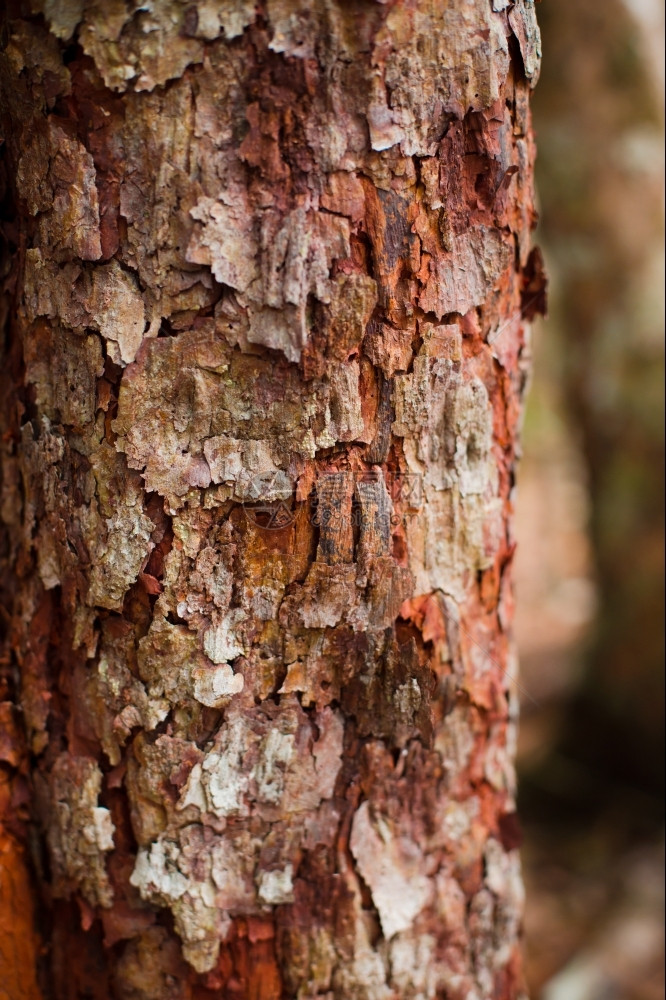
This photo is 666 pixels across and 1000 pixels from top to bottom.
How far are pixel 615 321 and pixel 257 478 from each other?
219 cm

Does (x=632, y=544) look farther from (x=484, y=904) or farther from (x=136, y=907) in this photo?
(x=136, y=907)

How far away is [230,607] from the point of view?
2.98ft

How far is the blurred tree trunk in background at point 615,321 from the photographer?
8.43 ft

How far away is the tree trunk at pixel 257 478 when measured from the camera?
829mm

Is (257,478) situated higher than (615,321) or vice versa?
(615,321)

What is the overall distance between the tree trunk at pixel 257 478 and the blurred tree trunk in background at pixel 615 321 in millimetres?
1788

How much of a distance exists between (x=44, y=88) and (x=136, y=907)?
39.4 inches

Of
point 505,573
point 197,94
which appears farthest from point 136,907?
point 197,94

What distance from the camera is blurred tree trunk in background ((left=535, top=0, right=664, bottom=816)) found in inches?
101

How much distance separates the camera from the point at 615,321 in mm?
2689

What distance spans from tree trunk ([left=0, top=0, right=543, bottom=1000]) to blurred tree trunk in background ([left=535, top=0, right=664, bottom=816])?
5.87 feet

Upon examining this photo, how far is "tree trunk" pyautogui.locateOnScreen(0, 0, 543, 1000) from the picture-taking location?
32.6 inches

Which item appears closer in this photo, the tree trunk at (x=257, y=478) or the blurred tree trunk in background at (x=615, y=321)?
the tree trunk at (x=257, y=478)

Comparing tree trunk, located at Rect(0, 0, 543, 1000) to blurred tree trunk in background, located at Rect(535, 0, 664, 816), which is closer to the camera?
tree trunk, located at Rect(0, 0, 543, 1000)
